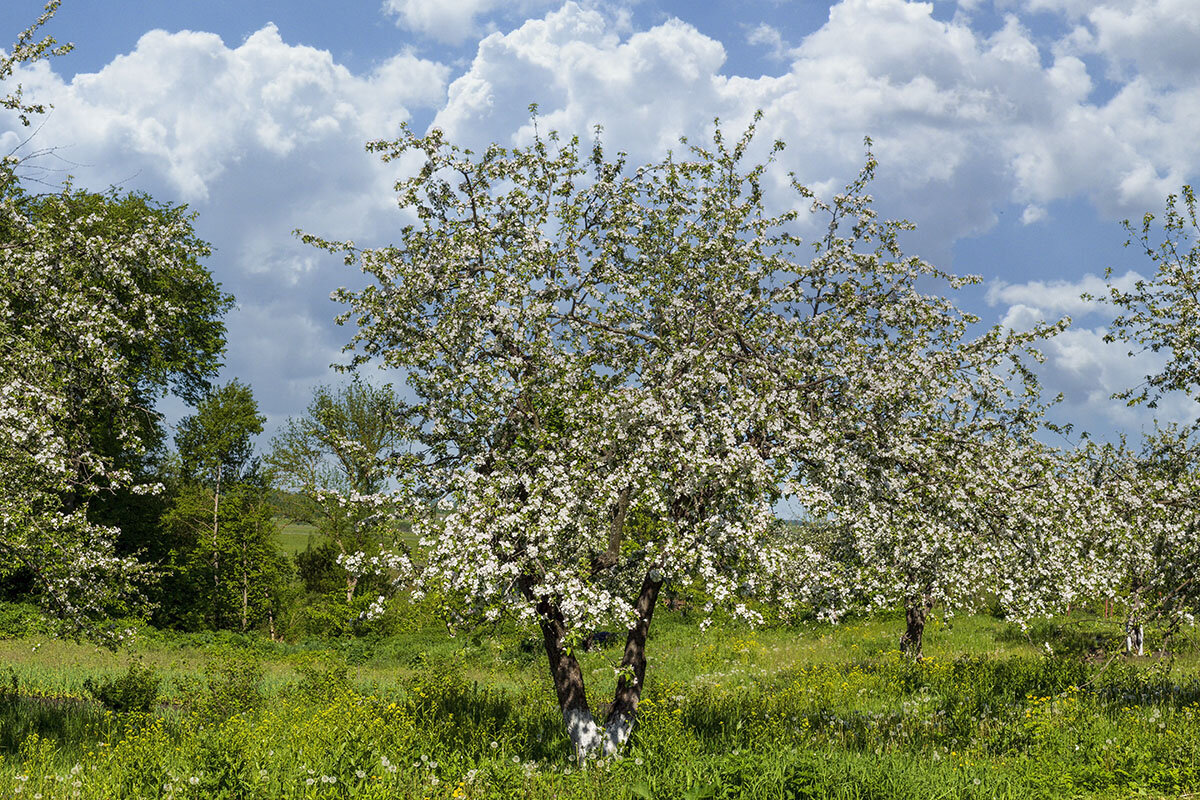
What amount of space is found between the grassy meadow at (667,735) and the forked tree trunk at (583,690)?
45 cm

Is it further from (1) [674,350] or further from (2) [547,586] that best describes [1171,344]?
(2) [547,586]

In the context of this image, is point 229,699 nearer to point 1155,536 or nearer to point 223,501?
point 1155,536

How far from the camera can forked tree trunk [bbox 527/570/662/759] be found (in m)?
12.6

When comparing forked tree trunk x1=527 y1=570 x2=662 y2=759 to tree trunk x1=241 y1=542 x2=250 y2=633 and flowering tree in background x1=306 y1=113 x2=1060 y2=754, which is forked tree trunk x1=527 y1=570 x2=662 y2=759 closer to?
flowering tree in background x1=306 y1=113 x2=1060 y2=754

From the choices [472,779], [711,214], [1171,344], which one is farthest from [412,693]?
[1171,344]

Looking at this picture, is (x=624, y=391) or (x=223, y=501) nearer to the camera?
(x=624, y=391)

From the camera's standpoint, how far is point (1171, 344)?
48.9 ft

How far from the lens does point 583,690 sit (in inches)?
512

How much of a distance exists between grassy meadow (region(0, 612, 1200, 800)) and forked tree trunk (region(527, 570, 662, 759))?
447mm

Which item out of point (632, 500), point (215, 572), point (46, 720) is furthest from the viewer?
point (215, 572)

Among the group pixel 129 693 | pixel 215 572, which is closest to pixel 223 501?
pixel 215 572

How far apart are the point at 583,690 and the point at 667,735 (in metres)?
1.65

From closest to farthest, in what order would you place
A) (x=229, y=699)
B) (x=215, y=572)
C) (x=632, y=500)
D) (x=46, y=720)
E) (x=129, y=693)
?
(x=632, y=500)
(x=46, y=720)
(x=229, y=699)
(x=129, y=693)
(x=215, y=572)

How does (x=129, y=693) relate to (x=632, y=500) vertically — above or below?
below
